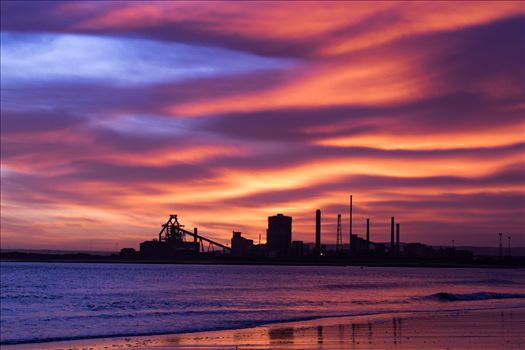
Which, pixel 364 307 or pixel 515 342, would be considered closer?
pixel 515 342

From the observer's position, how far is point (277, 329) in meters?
35.0

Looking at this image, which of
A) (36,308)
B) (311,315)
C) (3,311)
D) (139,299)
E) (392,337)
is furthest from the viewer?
(139,299)

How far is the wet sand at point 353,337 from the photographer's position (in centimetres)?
2744

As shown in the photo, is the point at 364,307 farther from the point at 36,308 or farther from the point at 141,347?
the point at 141,347

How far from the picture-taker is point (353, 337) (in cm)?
3031

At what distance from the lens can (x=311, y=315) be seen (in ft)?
146

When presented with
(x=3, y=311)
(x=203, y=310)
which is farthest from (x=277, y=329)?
(x=3, y=311)

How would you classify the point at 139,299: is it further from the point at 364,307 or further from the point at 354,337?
the point at 354,337

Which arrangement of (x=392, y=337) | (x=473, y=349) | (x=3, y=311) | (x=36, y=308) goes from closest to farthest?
1. (x=473, y=349)
2. (x=392, y=337)
3. (x=3, y=311)
4. (x=36, y=308)

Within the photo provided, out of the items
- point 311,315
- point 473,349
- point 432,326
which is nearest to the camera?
point 473,349

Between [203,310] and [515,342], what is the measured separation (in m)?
25.2

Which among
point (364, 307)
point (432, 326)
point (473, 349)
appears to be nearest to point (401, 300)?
point (364, 307)

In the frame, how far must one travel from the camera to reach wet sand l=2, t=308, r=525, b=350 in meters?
27.4

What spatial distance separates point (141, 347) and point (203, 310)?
839 inches
